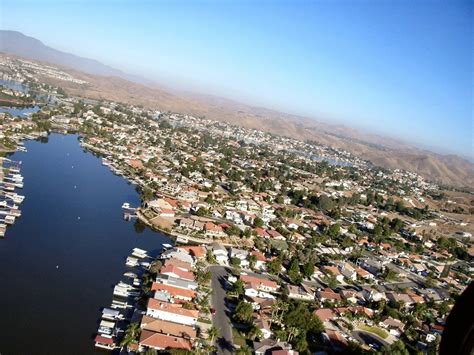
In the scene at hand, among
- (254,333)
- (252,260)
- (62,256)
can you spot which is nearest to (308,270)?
(252,260)

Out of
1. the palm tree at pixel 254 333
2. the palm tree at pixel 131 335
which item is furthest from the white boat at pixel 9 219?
the palm tree at pixel 254 333

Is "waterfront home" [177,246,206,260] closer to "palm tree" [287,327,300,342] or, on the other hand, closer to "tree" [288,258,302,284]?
"tree" [288,258,302,284]

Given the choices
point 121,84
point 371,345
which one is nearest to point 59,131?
point 371,345

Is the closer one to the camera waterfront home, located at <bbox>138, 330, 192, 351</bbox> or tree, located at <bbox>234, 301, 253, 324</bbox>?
waterfront home, located at <bbox>138, 330, 192, 351</bbox>

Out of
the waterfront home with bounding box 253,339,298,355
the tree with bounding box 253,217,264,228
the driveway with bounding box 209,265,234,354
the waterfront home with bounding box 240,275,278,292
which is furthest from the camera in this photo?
the tree with bounding box 253,217,264,228

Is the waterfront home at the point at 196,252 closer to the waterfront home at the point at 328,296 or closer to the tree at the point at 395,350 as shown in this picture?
the waterfront home at the point at 328,296

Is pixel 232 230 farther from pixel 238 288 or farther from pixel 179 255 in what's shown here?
pixel 238 288

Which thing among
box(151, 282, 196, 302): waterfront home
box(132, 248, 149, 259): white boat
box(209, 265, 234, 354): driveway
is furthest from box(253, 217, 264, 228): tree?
box(151, 282, 196, 302): waterfront home
